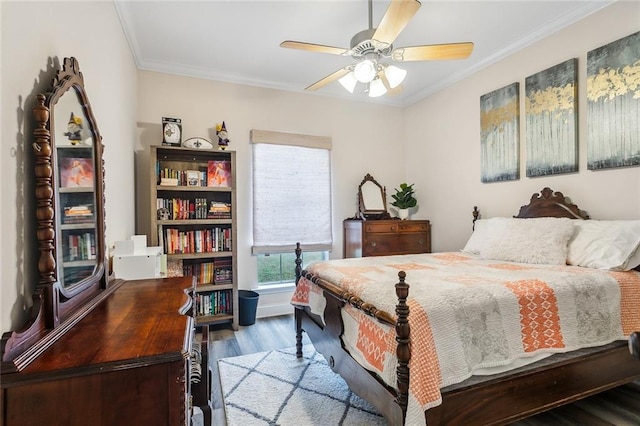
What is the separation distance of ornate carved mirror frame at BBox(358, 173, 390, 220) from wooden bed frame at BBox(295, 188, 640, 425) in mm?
2168

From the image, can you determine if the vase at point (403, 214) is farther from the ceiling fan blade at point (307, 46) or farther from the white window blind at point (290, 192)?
the ceiling fan blade at point (307, 46)

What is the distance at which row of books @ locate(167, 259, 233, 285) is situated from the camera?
329cm

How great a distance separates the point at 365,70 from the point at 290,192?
6.39 feet

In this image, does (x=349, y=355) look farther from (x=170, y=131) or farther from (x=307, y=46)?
(x=170, y=131)

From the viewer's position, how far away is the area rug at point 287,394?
1823mm

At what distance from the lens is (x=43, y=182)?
979 mm

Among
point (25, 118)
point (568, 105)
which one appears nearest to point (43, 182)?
point (25, 118)

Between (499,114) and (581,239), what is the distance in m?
1.52

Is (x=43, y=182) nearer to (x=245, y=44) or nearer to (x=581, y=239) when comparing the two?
(x=245, y=44)

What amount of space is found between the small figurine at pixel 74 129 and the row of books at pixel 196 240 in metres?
1.85

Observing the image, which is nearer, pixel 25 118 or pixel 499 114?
pixel 25 118

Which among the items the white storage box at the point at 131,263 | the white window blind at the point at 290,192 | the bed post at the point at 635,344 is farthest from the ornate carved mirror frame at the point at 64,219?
the white window blind at the point at 290,192

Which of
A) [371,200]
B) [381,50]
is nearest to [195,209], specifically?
[371,200]

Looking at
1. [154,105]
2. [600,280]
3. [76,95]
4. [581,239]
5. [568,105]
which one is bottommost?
[600,280]
